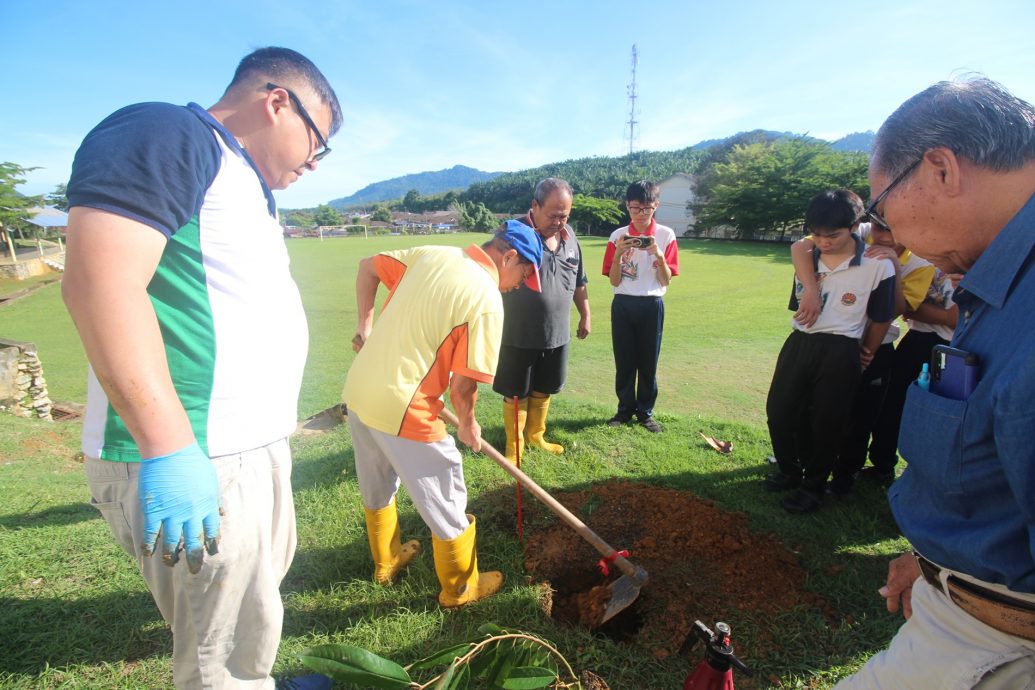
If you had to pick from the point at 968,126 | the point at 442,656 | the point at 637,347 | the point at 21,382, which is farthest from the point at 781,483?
the point at 21,382

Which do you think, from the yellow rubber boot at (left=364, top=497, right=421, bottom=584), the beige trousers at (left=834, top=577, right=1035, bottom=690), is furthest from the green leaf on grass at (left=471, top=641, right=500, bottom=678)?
the yellow rubber boot at (left=364, top=497, right=421, bottom=584)

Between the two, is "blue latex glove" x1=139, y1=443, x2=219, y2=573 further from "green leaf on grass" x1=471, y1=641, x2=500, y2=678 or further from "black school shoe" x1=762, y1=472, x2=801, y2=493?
"black school shoe" x1=762, y1=472, x2=801, y2=493

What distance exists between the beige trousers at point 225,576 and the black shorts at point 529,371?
274 centimetres

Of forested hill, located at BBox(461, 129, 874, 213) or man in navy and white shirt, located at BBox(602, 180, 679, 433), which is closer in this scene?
man in navy and white shirt, located at BBox(602, 180, 679, 433)

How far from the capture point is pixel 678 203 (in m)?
55.6

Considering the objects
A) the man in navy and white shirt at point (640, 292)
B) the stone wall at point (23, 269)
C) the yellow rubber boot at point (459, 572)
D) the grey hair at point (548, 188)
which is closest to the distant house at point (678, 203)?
the stone wall at point (23, 269)

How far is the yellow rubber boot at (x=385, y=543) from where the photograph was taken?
9.13 feet

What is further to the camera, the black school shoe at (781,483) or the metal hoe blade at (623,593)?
the black school shoe at (781,483)

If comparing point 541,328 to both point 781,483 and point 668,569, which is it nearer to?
point 668,569

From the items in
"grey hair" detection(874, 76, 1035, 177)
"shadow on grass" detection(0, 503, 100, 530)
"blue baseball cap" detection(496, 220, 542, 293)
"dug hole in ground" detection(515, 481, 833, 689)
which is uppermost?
"grey hair" detection(874, 76, 1035, 177)

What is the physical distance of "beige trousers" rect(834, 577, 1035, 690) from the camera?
1.14m

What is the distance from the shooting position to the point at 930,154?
3.88ft

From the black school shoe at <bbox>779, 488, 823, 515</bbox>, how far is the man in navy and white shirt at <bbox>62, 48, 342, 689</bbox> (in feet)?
11.0

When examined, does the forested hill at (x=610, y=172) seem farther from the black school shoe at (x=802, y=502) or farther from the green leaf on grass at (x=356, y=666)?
the green leaf on grass at (x=356, y=666)
